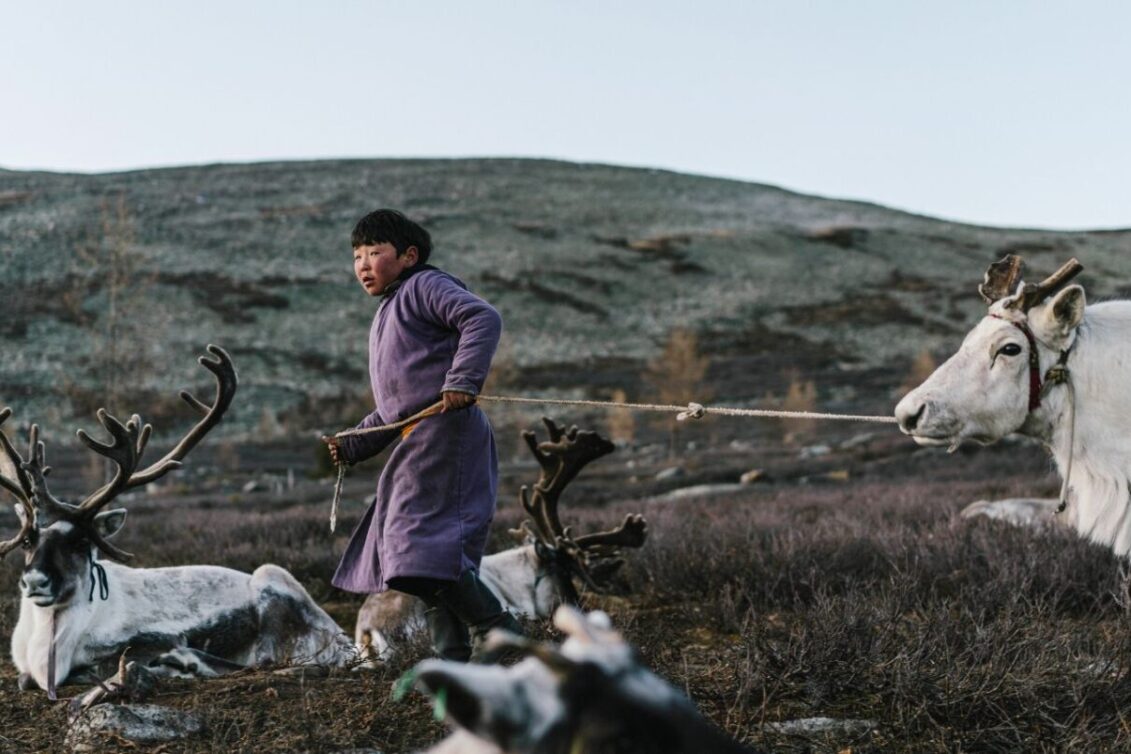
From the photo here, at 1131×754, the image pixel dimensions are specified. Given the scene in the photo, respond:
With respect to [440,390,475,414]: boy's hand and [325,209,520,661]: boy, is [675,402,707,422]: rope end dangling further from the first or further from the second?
[440,390,475,414]: boy's hand

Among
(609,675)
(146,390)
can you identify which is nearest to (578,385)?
(146,390)

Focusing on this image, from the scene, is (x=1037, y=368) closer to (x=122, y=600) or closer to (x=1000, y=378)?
(x=1000, y=378)

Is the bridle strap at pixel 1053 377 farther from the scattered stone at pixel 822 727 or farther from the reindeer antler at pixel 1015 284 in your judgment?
the scattered stone at pixel 822 727

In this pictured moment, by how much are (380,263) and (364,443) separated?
755 millimetres

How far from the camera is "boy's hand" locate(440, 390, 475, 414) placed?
12.0ft

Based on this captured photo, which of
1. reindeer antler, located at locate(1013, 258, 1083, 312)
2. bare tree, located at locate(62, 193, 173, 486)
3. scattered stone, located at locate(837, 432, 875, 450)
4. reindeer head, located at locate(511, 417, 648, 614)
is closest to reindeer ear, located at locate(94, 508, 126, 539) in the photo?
reindeer head, located at locate(511, 417, 648, 614)

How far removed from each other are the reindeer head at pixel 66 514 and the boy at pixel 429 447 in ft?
3.64

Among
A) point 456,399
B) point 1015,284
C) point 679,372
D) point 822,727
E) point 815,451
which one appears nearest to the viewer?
point 822,727

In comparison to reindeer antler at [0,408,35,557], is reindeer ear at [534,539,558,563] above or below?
below

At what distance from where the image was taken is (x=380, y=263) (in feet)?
13.5

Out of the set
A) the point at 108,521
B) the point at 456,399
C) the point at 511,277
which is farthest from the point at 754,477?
the point at 511,277

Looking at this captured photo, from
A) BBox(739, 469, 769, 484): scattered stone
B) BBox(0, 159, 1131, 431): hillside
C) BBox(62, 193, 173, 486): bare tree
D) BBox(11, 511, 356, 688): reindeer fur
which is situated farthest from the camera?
BBox(0, 159, 1131, 431): hillside

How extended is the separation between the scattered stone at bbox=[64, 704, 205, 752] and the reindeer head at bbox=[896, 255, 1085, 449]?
2768 millimetres

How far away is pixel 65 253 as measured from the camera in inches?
1983
